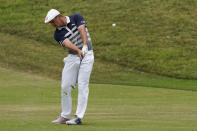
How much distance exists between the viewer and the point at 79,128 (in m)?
9.44

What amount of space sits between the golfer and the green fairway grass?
1.08ft

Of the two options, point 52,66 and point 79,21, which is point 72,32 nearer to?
point 79,21

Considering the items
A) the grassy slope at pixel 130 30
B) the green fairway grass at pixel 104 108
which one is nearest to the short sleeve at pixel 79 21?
the green fairway grass at pixel 104 108

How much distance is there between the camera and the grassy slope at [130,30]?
98.0ft

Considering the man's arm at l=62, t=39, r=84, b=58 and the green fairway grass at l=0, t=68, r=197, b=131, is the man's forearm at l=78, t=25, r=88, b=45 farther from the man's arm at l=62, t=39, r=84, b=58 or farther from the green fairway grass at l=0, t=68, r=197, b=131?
the green fairway grass at l=0, t=68, r=197, b=131

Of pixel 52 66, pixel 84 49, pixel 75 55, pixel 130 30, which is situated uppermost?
pixel 84 49

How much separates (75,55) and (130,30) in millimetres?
23943

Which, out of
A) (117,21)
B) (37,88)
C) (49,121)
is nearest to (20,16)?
(117,21)

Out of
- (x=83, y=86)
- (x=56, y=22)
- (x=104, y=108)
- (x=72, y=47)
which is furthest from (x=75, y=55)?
(x=104, y=108)

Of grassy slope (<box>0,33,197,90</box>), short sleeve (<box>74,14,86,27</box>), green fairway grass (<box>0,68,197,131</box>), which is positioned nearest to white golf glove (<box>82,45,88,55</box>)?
short sleeve (<box>74,14,86,27</box>)

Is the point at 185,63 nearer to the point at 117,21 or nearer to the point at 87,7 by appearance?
the point at 117,21

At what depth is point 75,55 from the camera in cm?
1037

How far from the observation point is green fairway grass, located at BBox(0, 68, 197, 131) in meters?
9.68

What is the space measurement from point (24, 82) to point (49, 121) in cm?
1157
